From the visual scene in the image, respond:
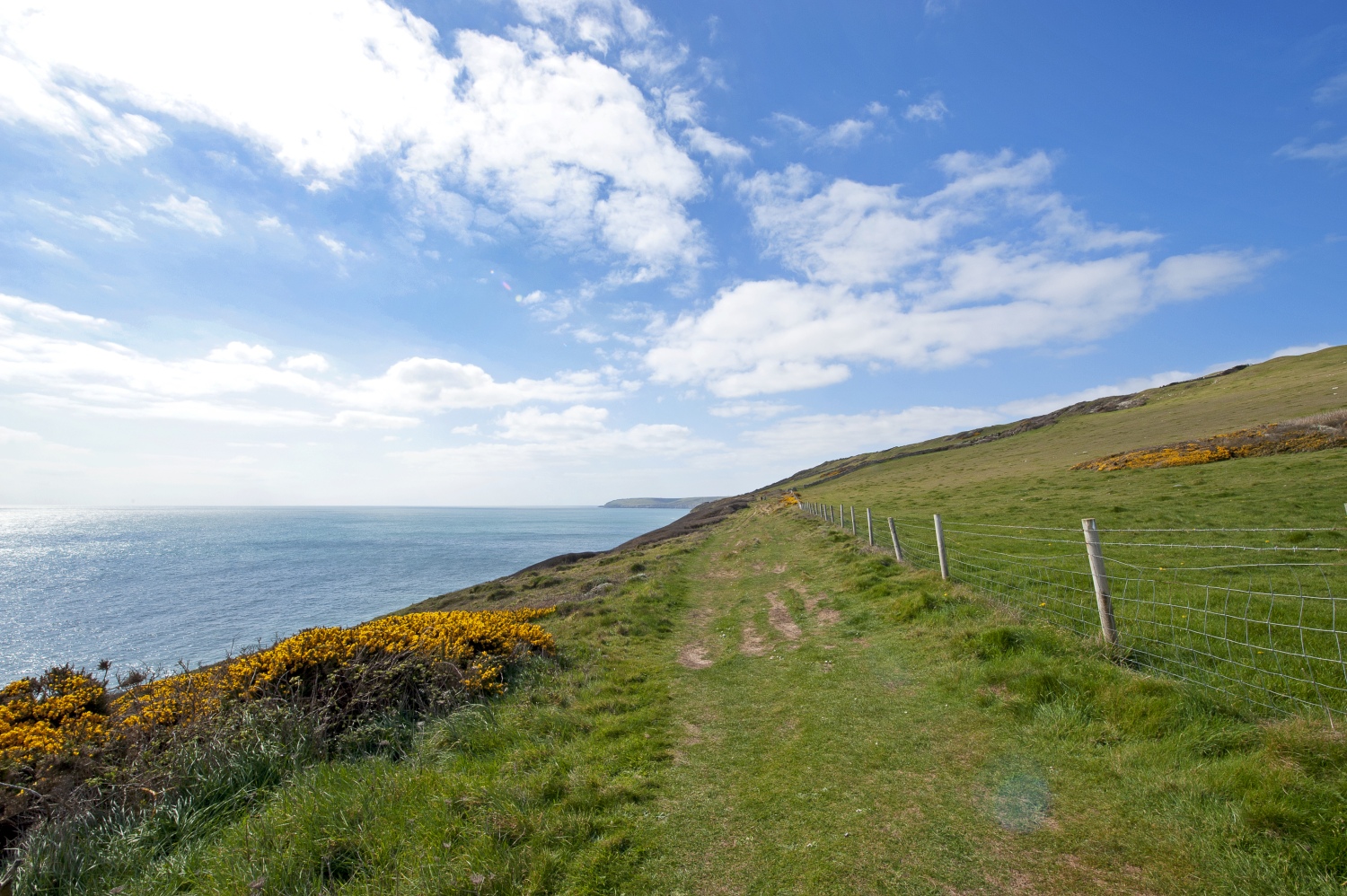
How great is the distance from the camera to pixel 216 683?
766 cm

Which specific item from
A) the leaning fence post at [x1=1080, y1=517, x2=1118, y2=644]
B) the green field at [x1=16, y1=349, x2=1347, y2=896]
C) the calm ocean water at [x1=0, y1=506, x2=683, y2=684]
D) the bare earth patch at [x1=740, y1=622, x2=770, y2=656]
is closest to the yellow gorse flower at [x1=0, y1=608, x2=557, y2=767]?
the green field at [x1=16, y1=349, x2=1347, y2=896]

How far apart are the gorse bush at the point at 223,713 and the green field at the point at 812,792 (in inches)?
Answer: 13.2

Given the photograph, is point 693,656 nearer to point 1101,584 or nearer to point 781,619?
point 781,619

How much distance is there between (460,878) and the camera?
397cm

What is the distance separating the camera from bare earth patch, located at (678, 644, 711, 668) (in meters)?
9.98

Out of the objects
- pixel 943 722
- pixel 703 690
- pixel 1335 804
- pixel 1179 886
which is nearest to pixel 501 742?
pixel 703 690

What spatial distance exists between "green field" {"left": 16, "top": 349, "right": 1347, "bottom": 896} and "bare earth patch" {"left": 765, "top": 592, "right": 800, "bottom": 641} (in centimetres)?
122

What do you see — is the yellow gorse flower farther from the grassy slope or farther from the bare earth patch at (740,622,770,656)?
the grassy slope

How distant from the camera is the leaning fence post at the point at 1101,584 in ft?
22.9

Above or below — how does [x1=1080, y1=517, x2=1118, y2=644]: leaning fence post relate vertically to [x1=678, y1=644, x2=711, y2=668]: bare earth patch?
above

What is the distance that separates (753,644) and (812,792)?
591 cm

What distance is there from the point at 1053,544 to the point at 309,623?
38.3 meters

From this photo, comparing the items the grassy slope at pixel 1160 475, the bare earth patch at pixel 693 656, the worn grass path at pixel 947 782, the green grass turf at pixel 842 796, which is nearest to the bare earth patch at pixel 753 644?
the bare earth patch at pixel 693 656

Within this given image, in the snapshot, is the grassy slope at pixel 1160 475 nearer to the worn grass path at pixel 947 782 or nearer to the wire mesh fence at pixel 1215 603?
the wire mesh fence at pixel 1215 603
